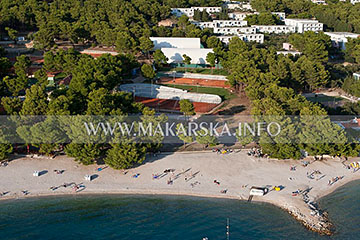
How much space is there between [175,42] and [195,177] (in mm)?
46488

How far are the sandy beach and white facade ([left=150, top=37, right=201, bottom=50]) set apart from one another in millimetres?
41386

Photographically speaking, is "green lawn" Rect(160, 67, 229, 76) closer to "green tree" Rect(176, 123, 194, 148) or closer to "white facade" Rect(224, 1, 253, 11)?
"green tree" Rect(176, 123, 194, 148)

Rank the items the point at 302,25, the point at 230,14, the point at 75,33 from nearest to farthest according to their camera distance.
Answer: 1. the point at 75,33
2. the point at 302,25
3. the point at 230,14

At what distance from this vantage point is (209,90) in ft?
206

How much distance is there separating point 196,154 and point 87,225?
567 inches

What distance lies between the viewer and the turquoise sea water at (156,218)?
99.0 ft

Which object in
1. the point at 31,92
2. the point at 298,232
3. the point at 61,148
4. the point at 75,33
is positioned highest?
the point at 75,33

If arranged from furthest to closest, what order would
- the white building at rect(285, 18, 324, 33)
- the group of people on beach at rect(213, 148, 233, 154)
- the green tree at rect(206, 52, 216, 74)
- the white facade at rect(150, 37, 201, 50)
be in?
1. the white building at rect(285, 18, 324, 33)
2. the white facade at rect(150, 37, 201, 50)
3. the green tree at rect(206, 52, 216, 74)
4. the group of people on beach at rect(213, 148, 233, 154)

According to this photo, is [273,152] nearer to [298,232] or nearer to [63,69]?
[298,232]

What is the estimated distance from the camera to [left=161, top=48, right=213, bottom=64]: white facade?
244 feet

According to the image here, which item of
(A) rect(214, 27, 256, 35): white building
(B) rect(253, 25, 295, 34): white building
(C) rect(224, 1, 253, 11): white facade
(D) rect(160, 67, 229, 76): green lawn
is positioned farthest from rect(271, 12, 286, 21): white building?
(D) rect(160, 67, 229, 76): green lawn

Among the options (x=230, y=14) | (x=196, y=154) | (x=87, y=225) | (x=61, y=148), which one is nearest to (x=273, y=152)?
(x=196, y=154)

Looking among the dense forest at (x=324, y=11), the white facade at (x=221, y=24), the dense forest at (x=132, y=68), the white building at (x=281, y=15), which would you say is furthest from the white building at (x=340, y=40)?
the white facade at (x=221, y=24)

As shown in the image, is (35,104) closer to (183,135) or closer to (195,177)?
(183,135)
